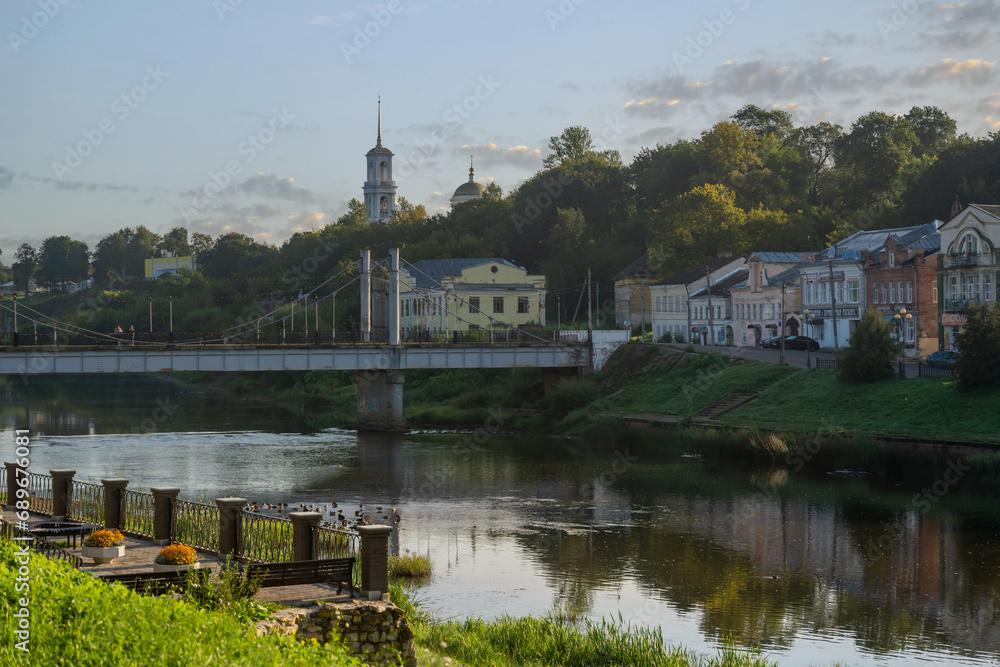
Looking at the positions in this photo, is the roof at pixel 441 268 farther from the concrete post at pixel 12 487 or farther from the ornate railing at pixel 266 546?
the ornate railing at pixel 266 546

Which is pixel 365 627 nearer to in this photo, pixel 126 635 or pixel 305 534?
pixel 305 534

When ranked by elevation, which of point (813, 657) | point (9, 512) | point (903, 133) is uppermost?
point (903, 133)

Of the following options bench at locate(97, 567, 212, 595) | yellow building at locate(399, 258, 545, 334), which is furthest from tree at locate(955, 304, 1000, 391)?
yellow building at locate(399, 258, 545, 334)

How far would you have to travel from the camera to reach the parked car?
6981 cm

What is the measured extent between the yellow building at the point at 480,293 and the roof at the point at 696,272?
11188 millimetres

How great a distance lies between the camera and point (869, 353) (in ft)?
168

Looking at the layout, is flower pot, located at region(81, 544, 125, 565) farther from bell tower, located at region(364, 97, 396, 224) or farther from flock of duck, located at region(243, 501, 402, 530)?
bell tower, located at region(364, 97, 396, 224)

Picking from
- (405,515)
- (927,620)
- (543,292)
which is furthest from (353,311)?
(927,620)

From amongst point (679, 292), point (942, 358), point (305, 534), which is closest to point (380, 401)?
point (679, 292)

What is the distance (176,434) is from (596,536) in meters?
35.1

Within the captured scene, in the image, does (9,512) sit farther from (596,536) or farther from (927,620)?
(927,620)

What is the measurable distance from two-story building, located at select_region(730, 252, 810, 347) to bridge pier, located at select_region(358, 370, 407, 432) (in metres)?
27.8

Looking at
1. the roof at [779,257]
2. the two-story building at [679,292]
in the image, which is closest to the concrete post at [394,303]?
the two-story building at [679,292]

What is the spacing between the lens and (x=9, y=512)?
25.2 meters
